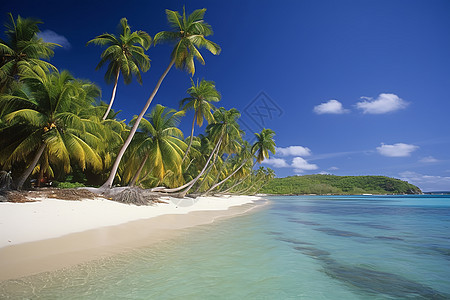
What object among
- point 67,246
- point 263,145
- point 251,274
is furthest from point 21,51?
point 263,145

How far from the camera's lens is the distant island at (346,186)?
110 m

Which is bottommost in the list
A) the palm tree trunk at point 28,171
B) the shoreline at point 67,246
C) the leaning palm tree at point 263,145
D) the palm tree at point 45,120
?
the shoreline at point 67,246

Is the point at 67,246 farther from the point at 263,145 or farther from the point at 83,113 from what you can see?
the point at 263,145

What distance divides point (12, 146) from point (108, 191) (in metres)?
5.04

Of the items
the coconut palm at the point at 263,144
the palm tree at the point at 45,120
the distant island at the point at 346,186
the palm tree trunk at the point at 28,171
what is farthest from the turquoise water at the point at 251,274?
the distant island at the point at 346,186

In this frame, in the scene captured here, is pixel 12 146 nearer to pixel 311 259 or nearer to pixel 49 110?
pixel 49 110

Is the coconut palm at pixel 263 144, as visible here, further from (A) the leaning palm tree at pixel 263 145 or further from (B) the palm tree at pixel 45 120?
(B) the palm tree at pixel 45 120

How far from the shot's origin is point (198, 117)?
2077 centimetres

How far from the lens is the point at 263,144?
3656 cm

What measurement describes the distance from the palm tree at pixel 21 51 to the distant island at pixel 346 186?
97.8 metres

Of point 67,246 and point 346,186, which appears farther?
point 346,186

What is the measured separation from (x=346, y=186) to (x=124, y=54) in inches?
4993

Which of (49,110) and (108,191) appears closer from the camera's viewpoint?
(49,110)

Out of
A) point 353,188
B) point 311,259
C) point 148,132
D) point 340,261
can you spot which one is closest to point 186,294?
point 311,259
